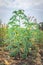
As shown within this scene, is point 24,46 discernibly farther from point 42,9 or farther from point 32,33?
point 42,9

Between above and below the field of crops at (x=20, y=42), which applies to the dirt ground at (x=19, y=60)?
below

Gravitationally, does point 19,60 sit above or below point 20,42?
below

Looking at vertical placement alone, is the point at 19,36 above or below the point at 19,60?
above

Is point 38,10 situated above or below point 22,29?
above

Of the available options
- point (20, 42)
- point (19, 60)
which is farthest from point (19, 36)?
point (19, 60)

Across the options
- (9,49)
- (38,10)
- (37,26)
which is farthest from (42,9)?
(9,49)

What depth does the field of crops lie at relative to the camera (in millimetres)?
3297

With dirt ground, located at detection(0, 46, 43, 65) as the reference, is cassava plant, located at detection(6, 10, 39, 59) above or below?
above

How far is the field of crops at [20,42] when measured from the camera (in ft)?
10.8

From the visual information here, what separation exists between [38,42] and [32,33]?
38cm

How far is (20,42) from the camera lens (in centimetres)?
329

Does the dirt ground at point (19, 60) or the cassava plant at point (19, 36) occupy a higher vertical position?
the cassava plant at point (19, 36)

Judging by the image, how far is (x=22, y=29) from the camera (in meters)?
3.36

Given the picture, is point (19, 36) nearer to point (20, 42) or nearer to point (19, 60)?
point (20, 42)
